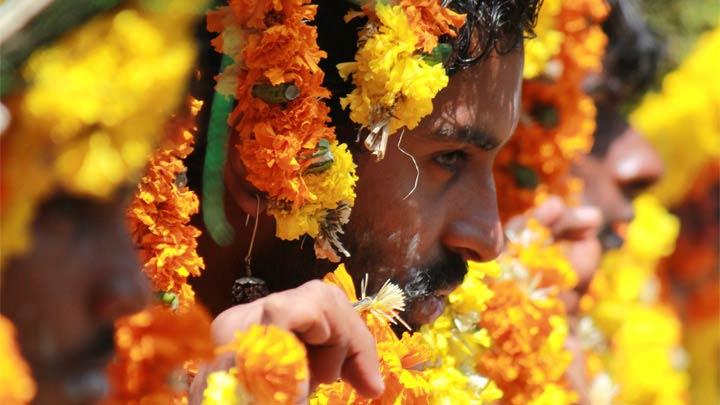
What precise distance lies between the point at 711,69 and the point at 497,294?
8.88 ft

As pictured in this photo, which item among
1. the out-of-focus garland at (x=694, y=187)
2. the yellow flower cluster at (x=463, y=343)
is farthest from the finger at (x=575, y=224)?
the out-of-focus garland at (x=694, y=187)

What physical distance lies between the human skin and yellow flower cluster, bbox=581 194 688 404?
2556mm

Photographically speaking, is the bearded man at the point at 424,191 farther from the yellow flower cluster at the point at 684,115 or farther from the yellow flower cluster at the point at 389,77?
the yellow flower cluster at the point at 684,115

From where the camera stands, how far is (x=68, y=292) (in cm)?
289

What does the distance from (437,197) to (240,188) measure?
53cm

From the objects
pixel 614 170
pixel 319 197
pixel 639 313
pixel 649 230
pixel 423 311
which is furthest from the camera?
pixel 639 313

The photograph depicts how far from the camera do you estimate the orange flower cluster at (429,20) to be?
13.3 ft

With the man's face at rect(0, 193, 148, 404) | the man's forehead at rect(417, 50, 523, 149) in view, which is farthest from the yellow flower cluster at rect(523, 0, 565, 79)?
the man's face at rect(0, 193, 148, 404)

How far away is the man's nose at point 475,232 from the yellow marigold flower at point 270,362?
1.08 meters

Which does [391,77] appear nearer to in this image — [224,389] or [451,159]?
[451,159]

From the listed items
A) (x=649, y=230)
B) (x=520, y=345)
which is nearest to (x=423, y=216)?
(x=520, y=345)

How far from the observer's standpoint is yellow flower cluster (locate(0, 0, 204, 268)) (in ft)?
9.00

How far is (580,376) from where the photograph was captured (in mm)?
5543

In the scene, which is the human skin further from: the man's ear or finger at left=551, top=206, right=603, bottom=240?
finger at left=551, top=206, right=603, bottom=240
